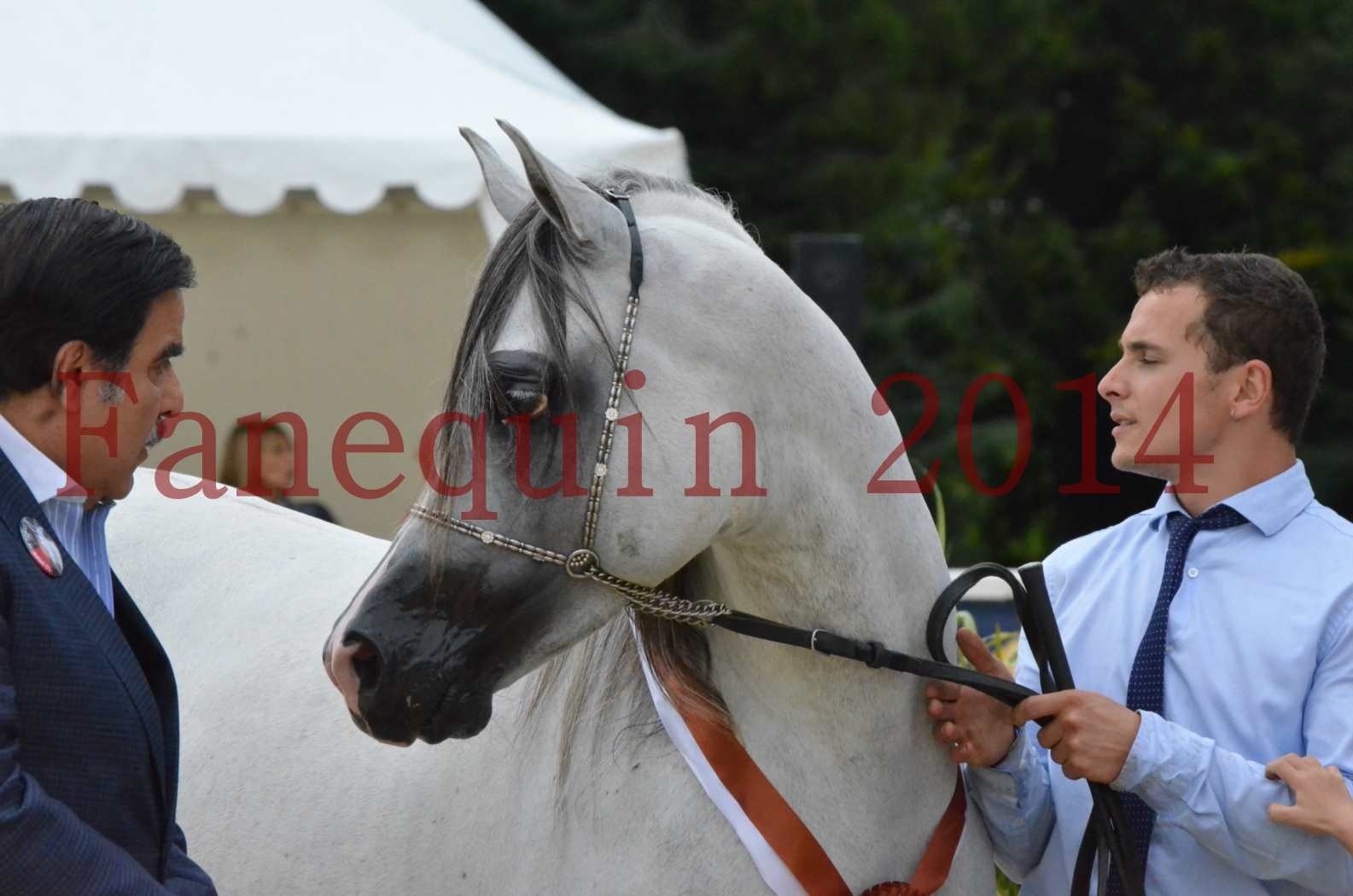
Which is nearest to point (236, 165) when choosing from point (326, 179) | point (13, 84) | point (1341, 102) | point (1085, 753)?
point (326, 179)

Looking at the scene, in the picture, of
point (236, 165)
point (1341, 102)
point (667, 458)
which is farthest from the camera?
point (1341, 102)

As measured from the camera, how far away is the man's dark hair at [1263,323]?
209cm

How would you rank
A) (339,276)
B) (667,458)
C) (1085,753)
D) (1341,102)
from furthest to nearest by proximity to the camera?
(1341,102) < (339,276) < (1085,753) < (667,458)

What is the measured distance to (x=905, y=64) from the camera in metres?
10.6

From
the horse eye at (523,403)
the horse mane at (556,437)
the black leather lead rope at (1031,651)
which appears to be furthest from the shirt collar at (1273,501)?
the horse eye at (523,403)

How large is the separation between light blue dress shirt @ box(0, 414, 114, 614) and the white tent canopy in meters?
3.24

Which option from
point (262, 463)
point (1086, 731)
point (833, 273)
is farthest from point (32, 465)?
point (833, 273)

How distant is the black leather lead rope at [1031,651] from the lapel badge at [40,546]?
0.85m

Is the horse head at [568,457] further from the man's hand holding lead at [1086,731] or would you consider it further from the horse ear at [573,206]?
the man's hand holding lead at [1086,731]

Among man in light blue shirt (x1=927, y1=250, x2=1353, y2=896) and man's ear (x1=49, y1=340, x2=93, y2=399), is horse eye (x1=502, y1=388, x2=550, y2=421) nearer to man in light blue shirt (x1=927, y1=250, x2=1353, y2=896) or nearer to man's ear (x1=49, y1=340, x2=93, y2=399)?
man's ear (x1=49, y1=340, x2=93, y2=399)

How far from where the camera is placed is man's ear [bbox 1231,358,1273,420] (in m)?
2.09

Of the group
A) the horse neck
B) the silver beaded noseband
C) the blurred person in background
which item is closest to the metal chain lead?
the silver beaded noseband

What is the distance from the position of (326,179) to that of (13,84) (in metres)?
1.13

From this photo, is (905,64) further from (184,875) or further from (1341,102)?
(184,875)
